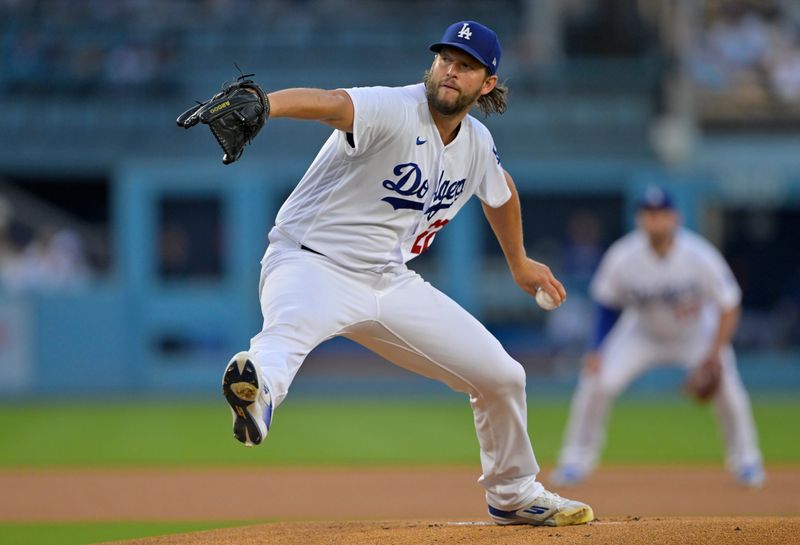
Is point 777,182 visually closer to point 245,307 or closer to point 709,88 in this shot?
point 709,88

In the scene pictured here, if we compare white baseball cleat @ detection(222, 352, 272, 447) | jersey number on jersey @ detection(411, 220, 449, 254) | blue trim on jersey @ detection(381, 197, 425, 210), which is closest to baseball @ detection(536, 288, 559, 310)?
jersey number on jersey @ detection(411, 220, 449, 254)

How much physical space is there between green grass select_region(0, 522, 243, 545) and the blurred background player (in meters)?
2.88

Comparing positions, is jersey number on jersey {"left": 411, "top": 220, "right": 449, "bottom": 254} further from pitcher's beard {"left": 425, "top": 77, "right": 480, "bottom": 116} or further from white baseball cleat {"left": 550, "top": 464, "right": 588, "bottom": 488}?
white baseball cleat {"left": 550, "top": 464, "right": 588, "bottom": 488}

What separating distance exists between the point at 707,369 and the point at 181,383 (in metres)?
9.53

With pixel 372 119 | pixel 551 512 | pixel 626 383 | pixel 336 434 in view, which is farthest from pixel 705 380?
pixel 372 119

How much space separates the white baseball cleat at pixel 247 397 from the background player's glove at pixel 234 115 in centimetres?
71

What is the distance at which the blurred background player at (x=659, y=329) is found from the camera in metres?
8.45

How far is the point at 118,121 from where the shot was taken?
17.6 m

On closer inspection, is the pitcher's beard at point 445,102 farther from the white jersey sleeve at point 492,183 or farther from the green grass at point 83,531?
the green grass at point 83,531

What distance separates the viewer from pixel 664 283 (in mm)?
8844

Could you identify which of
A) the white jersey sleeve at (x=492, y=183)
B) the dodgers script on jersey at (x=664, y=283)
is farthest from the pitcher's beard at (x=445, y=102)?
the dodgers script on jersey at (x=664, y=283)

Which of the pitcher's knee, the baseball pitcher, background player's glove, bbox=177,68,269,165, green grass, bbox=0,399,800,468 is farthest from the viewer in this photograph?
green grass, bbox=0,399,800,468

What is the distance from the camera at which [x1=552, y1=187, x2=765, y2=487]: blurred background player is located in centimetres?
845

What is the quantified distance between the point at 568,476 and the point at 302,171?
9156mm
